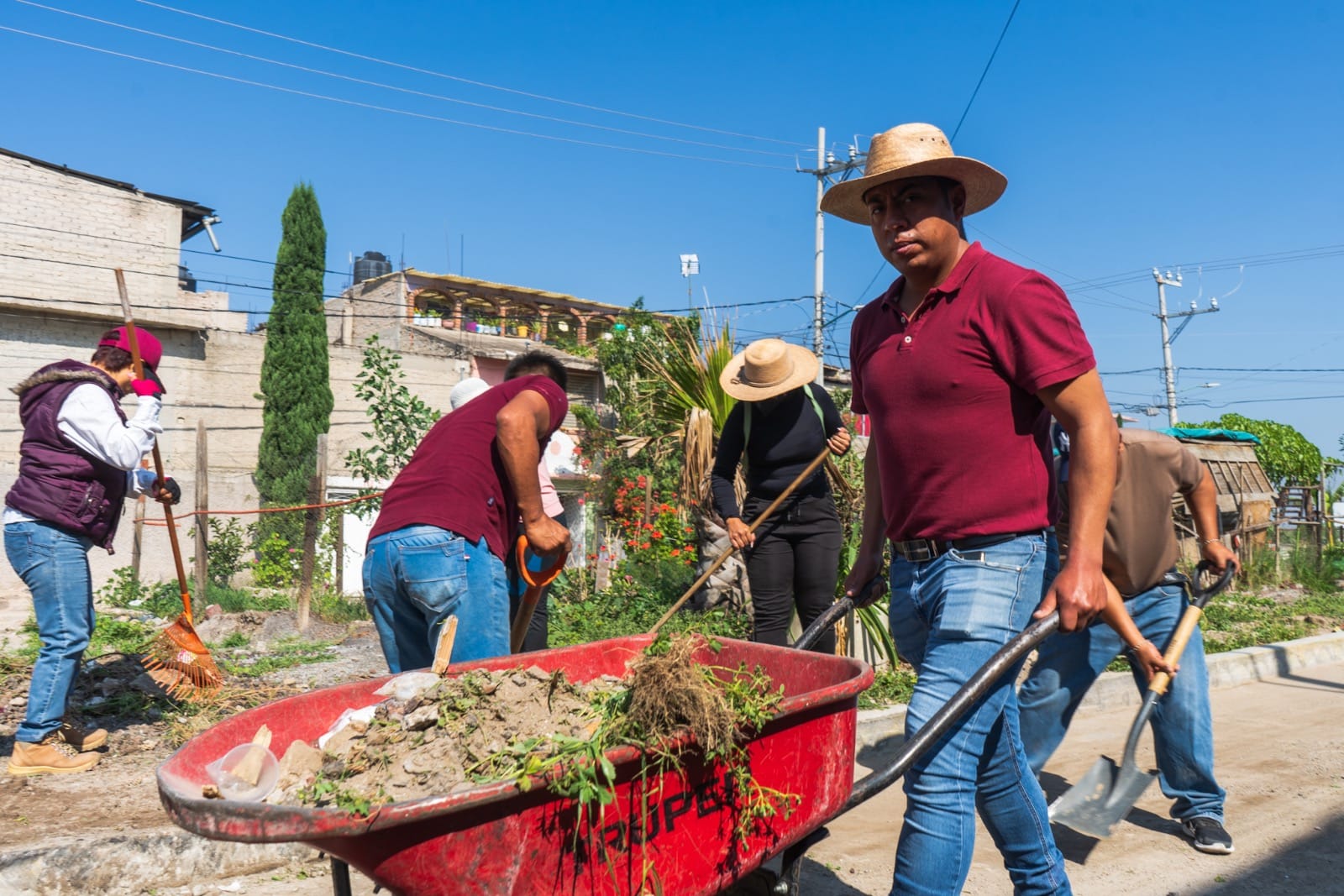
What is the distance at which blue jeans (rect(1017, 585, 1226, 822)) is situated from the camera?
3.77m

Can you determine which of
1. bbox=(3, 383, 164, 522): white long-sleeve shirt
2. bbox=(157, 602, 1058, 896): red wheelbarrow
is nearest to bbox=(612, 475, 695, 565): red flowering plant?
bbox=(3, 383, 164, 522): white long-sleeve shirt

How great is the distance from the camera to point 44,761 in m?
4.48

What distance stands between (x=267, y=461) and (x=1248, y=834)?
64.0 feet

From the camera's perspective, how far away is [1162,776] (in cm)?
393

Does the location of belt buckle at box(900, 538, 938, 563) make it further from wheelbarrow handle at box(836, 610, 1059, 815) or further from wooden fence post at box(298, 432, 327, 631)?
wooden fence post at box(298, 432, 327, 631)

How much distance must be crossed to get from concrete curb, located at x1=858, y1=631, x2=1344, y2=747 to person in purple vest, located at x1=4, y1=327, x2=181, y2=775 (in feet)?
12.9

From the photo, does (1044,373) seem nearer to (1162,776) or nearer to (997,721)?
(997,721)

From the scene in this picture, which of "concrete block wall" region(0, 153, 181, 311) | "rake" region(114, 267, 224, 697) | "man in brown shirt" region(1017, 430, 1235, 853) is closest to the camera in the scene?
"man in brown shirt" region(1017, 430, 1235, 853)

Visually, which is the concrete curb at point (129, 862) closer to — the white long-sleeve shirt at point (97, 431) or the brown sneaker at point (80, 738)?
the brown sneaker at point (80, 738)

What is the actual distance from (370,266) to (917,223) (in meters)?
33.9

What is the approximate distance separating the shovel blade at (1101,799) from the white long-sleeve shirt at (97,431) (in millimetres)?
4132

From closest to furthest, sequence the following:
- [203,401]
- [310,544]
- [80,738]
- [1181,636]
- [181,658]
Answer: [1181,636]
[80,738]
[181,658]
[310,544]
[203,401]

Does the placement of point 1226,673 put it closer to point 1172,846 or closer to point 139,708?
point 1172,846

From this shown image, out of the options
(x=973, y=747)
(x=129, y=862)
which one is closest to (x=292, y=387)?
(x=129, y=862)
